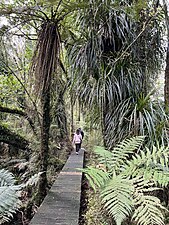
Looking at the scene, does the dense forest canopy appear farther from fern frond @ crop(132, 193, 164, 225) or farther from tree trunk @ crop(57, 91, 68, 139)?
tree trunk @ crop(57, 91, 68, 139)

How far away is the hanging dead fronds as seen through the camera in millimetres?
3188

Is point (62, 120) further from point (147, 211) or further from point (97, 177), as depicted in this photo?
point (147, 211)

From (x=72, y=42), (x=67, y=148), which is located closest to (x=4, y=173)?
(x=72, y=42)

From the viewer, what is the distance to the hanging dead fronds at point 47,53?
319cm

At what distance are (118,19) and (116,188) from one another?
2.99 m

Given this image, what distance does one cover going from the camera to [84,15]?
418cm

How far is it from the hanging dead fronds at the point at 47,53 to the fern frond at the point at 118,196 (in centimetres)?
168

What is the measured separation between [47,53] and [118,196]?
2023 mm

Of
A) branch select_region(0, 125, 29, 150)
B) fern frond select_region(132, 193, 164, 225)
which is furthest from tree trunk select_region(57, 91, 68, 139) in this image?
fern frond select_region(132, 193, 164, 225)

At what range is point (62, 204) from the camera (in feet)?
10.5

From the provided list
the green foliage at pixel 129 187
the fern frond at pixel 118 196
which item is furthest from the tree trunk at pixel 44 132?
the fern frond at pixel 118 196

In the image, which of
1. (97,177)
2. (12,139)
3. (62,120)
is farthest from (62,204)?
(62,120)

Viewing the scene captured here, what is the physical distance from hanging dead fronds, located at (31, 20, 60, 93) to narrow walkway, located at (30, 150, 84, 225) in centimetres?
123

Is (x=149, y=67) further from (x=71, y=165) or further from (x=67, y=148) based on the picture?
(x=67, y=148)
